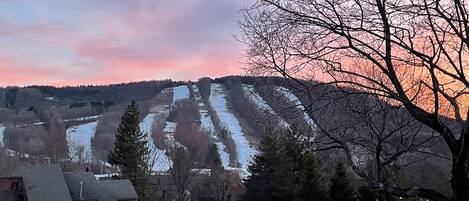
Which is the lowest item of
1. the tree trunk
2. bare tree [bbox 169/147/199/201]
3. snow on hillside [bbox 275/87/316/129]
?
bare tree [bbox 169/147/199/201]

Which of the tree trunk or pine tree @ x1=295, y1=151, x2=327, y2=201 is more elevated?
the tree trunk

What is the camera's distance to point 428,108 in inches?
412

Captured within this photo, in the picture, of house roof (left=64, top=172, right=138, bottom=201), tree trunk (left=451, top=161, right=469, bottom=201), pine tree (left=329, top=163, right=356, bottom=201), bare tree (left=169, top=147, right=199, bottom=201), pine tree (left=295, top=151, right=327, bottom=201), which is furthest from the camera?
bare tree (left=169, top=147, right=199, bottom=201)

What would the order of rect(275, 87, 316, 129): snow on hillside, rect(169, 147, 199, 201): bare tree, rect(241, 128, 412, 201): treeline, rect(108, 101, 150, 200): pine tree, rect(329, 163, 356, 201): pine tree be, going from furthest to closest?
rect(169, 147, 199, 201): bare tree, rect(108, 101, 150, 200): pine tree, rect(241, 128, 412, 201): treeline, rect(329, 163, 356, 201): pine tree, rect(275, 87, 316, 129): snow on hillside

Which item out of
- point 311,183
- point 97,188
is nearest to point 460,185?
point 311,183

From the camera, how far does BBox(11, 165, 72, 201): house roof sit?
3912 centimetres

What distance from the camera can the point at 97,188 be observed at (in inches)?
1758

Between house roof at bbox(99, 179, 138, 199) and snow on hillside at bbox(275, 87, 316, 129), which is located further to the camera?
house roof at bbox(99, 179, 138, 199)

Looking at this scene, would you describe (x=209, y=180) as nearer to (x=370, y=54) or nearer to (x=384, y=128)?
(x=384, y=128)

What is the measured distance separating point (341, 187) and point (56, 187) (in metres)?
20.9

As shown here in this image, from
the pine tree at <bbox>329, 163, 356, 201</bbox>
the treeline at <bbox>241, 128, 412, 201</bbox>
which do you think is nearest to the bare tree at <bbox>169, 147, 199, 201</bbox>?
the treeline at <bbox>241, 128, 412, 201</bbox>

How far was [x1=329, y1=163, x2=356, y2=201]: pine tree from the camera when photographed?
2858 centimetres

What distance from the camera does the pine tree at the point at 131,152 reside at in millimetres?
51312

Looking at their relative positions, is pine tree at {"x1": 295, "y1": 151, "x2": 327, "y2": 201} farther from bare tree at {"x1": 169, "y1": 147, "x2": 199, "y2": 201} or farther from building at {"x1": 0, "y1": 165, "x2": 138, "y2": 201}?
bare tree at {"x1": 169, "y1": 147, "x2": 199, "y2": 201}
